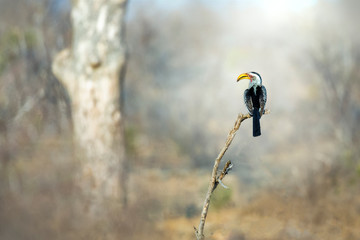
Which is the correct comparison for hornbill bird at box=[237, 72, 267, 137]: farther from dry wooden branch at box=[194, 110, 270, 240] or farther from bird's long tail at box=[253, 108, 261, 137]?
dry wooden branch at box=[194, 110, 270, 240]

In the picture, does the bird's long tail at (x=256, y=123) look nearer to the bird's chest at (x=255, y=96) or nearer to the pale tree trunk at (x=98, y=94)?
the bird's chest at (x=255, y=96)

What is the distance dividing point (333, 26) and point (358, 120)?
2.32 m

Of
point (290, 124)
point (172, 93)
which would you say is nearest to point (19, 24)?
point (172, 93)

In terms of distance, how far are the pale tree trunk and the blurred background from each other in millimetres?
288

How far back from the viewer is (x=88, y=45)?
15.5 feet

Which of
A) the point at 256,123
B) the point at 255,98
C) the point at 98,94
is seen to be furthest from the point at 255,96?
the point at 98,94

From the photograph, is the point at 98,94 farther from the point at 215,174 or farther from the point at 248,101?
the point at 215,174

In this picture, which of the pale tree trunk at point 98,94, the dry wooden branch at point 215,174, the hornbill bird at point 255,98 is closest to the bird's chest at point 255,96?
the hornbill bird at point 255,98

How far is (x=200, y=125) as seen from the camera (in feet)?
38.5

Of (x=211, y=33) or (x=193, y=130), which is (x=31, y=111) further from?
(x=211, y=33)

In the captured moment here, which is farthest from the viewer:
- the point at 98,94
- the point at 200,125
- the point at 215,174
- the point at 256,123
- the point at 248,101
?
the point at 200,125

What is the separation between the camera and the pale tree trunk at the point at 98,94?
15.3 ft

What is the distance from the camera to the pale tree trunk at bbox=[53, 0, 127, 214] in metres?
4.67

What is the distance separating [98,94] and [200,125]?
7.19 m
